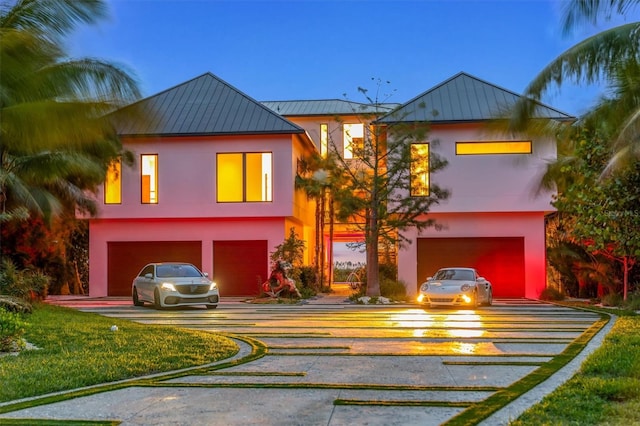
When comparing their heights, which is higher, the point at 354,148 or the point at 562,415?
the point at 354,148

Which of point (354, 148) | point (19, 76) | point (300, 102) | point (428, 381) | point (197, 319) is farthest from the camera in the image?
point (300, 102)

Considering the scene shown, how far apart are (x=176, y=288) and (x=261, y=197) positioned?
27.1ft

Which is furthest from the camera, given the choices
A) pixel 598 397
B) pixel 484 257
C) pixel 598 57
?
pixel 484 257

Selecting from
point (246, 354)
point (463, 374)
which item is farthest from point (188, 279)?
point (463, 374)

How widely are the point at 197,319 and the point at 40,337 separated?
4.87m

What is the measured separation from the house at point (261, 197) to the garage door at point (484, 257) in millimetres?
39

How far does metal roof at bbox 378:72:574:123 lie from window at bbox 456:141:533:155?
1.10 meters

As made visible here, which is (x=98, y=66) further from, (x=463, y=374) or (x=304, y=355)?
(x=463, y=374)

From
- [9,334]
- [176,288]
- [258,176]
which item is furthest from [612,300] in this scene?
[9,334]

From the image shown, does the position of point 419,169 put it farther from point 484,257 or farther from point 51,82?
point 51,82

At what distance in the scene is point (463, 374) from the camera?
7812 millimetres

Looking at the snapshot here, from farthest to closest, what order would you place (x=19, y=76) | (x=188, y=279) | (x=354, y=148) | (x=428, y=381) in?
(x=354, y=148) < (x=188, y=279) < (x=19, y=76) < (x=428, y=381)

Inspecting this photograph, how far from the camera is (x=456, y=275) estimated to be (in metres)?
19.6

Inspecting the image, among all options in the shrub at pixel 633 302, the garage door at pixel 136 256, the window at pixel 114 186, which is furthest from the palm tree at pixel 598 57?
the window at pixel 114 186
